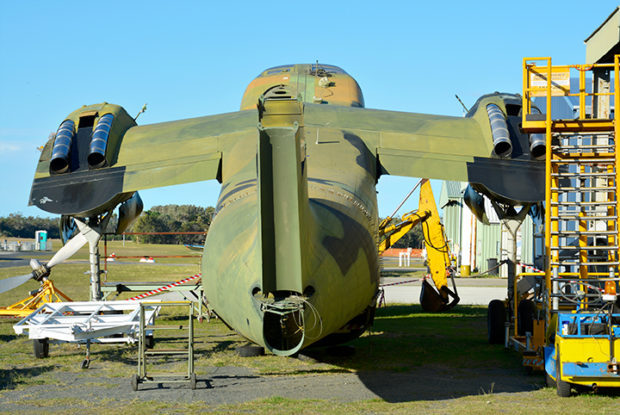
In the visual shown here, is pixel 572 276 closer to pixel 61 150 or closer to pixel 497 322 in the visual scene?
pixel 497 322

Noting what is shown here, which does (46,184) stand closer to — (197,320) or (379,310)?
(197,320)

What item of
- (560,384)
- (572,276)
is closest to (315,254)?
(560,384)

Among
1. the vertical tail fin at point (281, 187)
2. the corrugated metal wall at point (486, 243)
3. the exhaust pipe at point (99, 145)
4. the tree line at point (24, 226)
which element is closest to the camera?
the vertical tail fin at point (281, 187)

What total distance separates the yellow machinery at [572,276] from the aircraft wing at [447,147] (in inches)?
42.8

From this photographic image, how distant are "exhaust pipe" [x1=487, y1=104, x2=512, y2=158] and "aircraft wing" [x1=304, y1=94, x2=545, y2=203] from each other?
0.11 metres

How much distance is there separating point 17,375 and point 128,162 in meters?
4.65

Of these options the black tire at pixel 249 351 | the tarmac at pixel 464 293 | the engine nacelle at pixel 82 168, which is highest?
the engine nacelle at pixel 82 168

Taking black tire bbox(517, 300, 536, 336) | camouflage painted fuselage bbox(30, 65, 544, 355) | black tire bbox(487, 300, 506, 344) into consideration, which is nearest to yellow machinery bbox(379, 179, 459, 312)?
camouflage painted fuselage bbox(30, 65, 544, 355)

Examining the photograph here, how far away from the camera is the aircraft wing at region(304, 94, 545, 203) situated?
14469 millimetres

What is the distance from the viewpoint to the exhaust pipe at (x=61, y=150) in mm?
14797

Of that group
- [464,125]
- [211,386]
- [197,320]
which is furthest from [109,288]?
[464,125]

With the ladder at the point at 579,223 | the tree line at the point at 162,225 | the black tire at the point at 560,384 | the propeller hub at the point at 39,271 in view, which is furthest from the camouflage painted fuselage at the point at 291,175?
the tree line at the point at 162,225

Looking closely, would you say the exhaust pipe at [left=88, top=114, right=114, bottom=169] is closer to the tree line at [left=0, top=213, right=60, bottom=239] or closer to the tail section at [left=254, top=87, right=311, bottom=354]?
the tail section at [left=254, top=87, right=311, bottom=354]

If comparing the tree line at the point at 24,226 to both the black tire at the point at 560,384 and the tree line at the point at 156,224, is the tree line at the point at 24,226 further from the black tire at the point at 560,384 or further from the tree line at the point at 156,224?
the black tire at the point at 560,384
